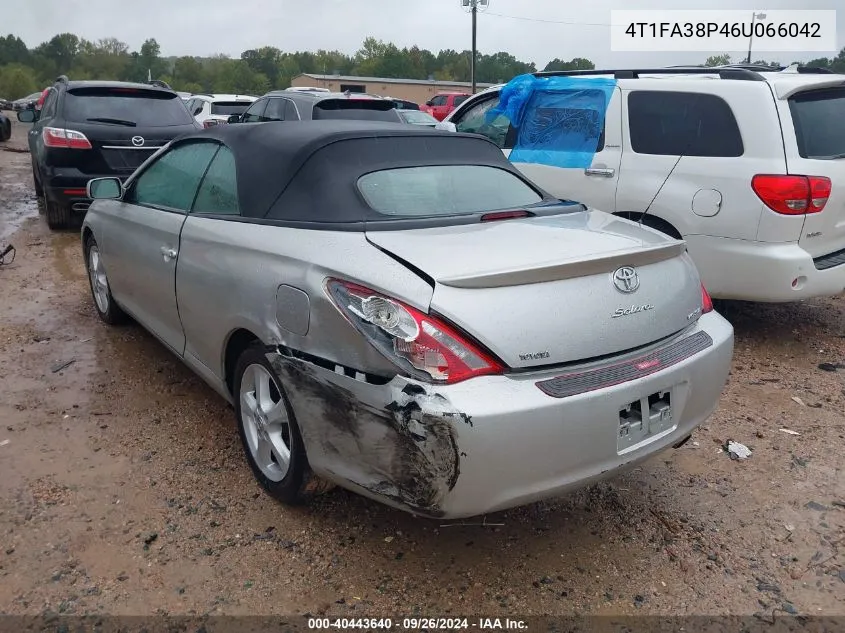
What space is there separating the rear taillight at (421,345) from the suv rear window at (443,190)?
711 mm

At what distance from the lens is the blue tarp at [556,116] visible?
18.4 feet

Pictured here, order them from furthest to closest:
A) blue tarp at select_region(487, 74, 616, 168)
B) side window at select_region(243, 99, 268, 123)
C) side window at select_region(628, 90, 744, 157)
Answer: side window at select_region(243, 99, 268, 123), blue tarp at select_region(487, 74, 616, 168), side window at select_region(628, 90, 744, 157)

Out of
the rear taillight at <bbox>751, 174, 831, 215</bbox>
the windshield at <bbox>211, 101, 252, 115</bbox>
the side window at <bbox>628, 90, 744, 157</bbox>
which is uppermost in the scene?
the windshield at <bbox>211, 101, 252, 115</bbox>

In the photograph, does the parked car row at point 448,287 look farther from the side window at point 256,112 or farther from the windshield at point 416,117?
the side window at point 256,112

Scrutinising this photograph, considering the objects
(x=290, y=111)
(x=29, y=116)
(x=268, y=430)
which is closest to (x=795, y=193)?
(x=268, y=430)

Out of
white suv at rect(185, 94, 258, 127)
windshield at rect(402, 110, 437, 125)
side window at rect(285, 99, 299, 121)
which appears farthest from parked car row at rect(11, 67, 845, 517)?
white suv at rect(185, 94, 258, 127)

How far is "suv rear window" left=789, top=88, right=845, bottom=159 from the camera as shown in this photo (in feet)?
15.3

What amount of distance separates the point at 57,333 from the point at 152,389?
1.44 meters

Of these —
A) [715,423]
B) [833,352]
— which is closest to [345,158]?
[715,423]

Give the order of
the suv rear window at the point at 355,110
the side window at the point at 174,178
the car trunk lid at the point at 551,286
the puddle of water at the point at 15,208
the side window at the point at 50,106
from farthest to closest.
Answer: the suv rear window at the point at 355,110, the puddle of water at the point at 15,208, the side window at the point at 50,106, the side window at the point at 174,178, the car trunk lid at the point at 551,286

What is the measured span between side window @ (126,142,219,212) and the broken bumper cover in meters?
1.57

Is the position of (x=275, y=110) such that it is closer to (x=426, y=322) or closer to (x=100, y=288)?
(x=100, y=288)

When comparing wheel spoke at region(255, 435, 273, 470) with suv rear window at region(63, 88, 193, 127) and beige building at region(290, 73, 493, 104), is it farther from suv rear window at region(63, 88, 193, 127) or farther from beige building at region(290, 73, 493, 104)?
beige building at region(290, 73, 493, 104)

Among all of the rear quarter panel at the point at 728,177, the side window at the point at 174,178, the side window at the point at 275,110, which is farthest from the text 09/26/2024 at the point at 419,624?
the side window at the point at 275,110
